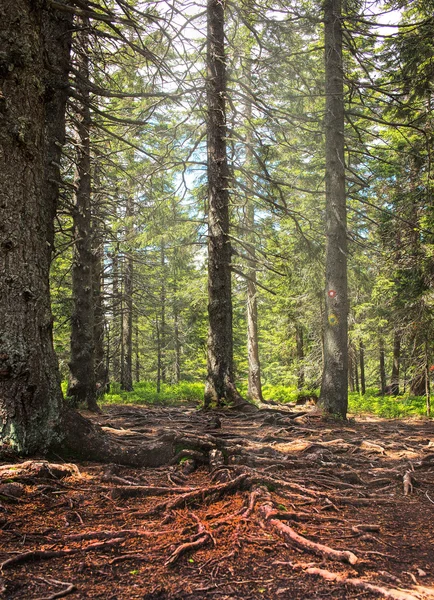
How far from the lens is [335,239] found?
9789 millimetres

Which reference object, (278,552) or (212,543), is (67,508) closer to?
(212,543)

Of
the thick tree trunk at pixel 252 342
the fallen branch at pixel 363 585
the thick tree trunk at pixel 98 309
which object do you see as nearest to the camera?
the fallen branch at pixel 363 585

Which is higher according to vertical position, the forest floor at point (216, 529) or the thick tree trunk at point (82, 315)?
the thick tree trunk at point (82, 315)

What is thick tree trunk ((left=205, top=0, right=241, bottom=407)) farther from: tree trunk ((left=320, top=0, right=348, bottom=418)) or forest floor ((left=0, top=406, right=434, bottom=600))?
forest floor ((left=0, top=406, right=434, bottom=600))

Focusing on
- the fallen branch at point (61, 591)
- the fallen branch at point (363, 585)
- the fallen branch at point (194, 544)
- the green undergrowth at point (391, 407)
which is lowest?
the green undergrowth at point (391, 407)

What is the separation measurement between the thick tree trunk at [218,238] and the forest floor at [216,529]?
4586 mm

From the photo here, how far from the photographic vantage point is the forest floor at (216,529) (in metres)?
2.33

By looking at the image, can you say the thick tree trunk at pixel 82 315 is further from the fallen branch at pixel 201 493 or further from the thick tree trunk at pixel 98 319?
the fallen branch at pixel 201 493

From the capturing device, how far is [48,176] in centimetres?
492

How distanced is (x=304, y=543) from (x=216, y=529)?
66cm

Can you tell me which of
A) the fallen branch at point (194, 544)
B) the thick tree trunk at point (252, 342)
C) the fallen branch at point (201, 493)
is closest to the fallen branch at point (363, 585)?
the fallen branch at point (194, 544)

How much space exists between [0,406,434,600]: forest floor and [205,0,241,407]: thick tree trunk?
181 inches

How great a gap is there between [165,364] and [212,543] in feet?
92.5

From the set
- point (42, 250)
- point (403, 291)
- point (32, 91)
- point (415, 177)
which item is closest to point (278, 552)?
point (42, 250)
